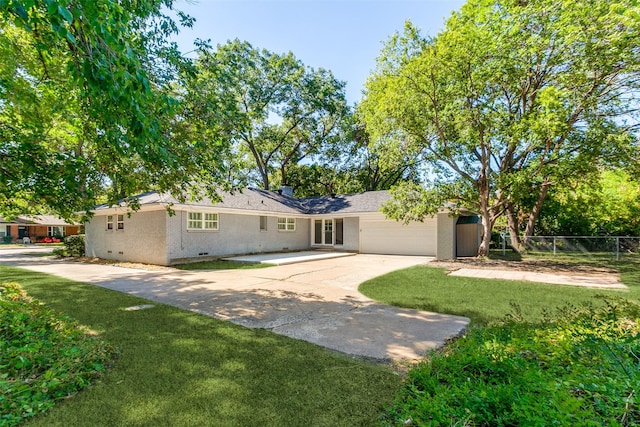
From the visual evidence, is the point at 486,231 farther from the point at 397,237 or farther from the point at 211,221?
the point at 211,221

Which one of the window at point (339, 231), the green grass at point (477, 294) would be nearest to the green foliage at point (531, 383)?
the green grass at point (477, 294)

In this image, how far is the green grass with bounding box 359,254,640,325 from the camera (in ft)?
21.1

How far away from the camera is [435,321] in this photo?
5.73 metres

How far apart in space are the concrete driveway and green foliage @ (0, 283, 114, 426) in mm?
2217

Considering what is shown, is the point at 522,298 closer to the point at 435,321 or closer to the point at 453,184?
the point at 435,321

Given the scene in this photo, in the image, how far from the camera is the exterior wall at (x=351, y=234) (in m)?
19.8

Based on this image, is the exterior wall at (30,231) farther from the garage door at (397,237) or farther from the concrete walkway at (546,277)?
the concrete walkway at (546,277)

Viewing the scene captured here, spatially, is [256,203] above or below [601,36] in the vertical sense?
below

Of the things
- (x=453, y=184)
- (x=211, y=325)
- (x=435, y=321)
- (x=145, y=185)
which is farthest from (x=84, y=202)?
(x=453, y=184)

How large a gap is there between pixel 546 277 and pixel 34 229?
53805 mm

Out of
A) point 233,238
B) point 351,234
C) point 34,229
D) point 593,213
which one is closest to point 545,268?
point 351,234

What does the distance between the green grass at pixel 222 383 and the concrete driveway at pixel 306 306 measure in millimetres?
544

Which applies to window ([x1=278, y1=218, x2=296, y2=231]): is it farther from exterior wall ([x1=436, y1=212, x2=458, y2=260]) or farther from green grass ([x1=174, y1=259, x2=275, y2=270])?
→ exterior wall ([x1=436, y1=212, x2=458, y2=260])

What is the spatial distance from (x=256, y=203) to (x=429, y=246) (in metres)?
10.2
